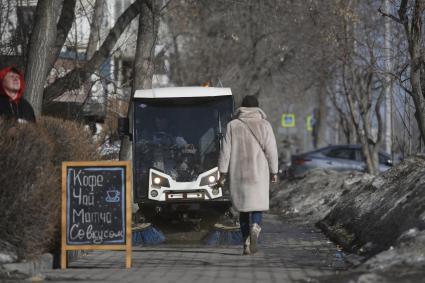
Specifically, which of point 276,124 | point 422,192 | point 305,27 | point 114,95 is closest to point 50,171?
point 422,192

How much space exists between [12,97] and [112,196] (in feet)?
5.23

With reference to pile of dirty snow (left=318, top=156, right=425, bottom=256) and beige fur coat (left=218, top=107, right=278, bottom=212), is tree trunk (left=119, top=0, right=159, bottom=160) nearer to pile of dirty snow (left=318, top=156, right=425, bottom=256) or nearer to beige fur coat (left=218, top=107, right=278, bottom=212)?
pile of dirty snow (left=318, top=156, right=425, bottom=256)

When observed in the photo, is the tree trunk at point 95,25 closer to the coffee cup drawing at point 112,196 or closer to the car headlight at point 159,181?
the car headlight at point 159,181

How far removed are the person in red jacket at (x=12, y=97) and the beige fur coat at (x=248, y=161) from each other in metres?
2.88

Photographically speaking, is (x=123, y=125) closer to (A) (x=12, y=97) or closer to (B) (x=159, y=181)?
(B) (x=159, y=181)

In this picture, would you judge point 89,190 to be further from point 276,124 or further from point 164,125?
point 276,124

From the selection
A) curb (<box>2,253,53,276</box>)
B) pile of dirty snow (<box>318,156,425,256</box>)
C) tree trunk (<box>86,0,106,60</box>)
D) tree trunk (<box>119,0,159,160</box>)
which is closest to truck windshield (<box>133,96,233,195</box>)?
pile of dirty snow (<box>318,156,425,256</box>)

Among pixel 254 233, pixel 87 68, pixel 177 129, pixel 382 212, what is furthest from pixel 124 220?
pixel 87 68

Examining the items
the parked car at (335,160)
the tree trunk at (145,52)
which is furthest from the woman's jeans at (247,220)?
the parked car at (335,160)

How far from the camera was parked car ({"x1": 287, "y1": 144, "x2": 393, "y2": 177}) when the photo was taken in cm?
3503

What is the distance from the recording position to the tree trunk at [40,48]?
48.4 feet

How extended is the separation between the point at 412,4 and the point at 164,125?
14.7 ft

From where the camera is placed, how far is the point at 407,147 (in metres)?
23.3

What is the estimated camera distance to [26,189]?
9914 millimetres
